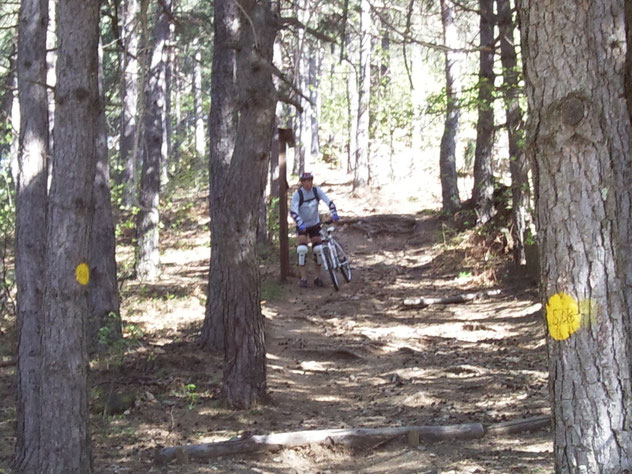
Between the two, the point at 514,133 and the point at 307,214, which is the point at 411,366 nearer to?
the point at 514,133

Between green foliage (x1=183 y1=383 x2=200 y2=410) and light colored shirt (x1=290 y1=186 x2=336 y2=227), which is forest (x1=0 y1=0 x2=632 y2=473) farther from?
light colored shirt (x1=290 y1=186 x2=336 y2=227)

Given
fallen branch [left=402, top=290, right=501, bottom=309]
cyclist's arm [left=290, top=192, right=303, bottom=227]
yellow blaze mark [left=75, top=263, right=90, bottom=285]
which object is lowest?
fallen branch [left=402, top=290, right=501, bottom=309]

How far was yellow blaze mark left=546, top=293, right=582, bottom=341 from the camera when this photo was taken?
3.57 m

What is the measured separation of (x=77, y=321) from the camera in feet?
17.9

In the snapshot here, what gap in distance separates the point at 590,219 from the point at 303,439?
3.86 m

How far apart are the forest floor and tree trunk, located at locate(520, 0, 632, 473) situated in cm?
184

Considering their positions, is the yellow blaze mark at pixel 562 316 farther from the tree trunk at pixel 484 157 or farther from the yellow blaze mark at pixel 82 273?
the tree trunk at pixel 484 157

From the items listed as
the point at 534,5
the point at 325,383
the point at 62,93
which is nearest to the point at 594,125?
the point at 534,5

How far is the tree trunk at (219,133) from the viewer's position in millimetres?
9781

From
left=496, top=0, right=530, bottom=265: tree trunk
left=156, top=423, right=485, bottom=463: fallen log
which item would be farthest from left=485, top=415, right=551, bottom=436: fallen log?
left=496, top=0, right=530, bottom=265: tree trunk

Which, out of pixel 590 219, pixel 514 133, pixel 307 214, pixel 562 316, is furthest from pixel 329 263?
pixel 590 219

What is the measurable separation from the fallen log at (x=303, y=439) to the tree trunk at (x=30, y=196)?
1.42 meters

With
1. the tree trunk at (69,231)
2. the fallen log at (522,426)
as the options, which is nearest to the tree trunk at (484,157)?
the fallen log at (522,426)

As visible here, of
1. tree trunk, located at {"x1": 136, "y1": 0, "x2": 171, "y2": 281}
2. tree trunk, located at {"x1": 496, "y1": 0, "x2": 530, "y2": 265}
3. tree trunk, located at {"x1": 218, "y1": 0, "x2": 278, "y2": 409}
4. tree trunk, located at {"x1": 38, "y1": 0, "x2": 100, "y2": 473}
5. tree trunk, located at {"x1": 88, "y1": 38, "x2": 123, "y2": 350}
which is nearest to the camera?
tree trunk, located at {"x1": 38, "y1": 0, "x2": 100, "y2": 473}
